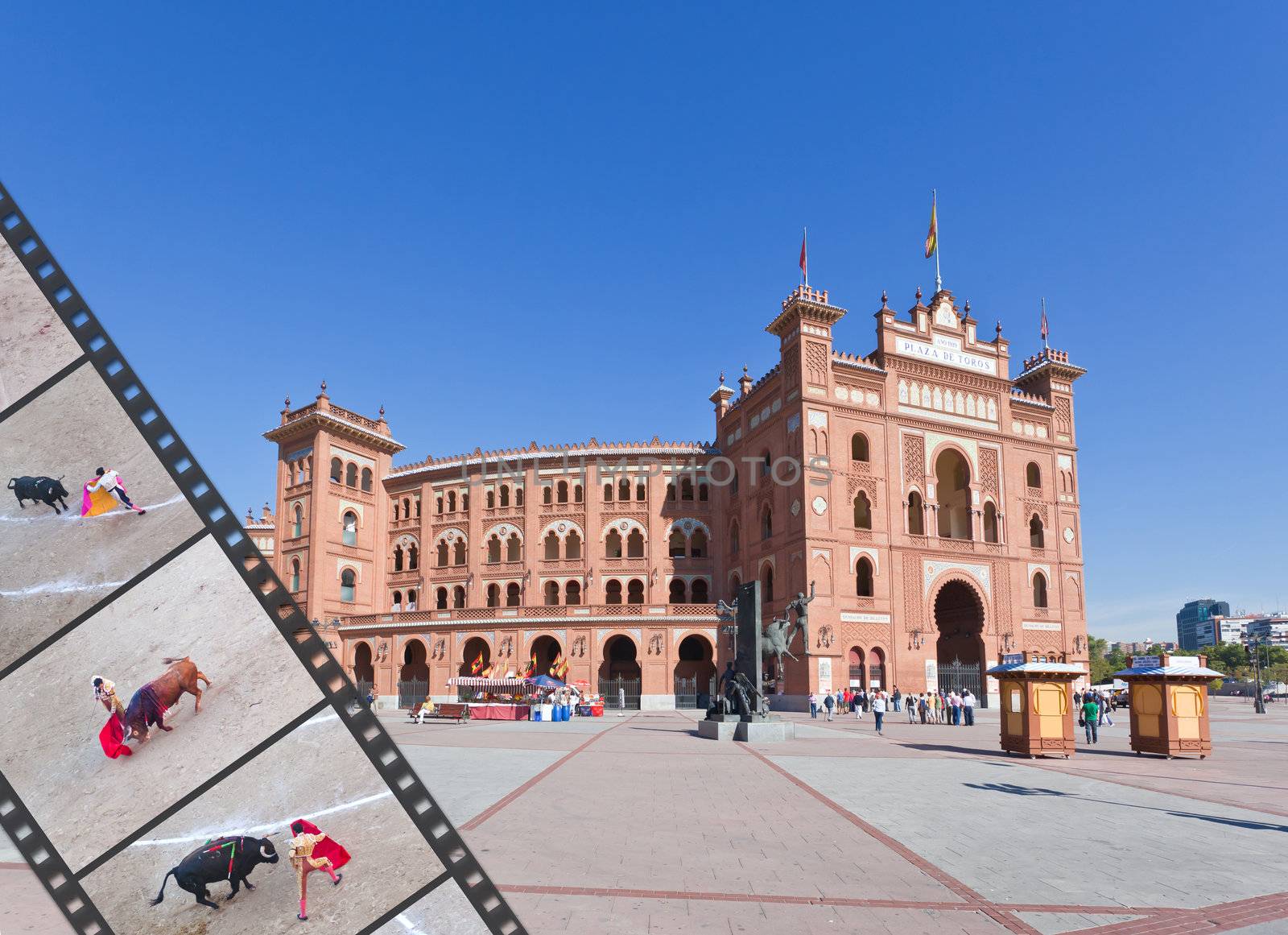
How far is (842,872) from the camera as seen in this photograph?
784 centimetres

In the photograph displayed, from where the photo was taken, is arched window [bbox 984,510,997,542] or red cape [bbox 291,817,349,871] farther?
arched window [bbox 984,510,997,542]

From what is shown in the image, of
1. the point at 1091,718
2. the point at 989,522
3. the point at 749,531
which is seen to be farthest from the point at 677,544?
the point at 1091,718

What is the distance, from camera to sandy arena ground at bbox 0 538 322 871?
2006mm

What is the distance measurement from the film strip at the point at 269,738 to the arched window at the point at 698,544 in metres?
47.0

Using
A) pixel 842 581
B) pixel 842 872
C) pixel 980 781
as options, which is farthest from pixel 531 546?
pixel 842 872

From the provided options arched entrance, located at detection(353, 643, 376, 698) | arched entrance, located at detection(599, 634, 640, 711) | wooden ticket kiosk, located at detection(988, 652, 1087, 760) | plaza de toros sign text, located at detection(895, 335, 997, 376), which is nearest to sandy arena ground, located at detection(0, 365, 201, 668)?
wooden ticket kiosk, located at detection(988, 652, 1087, 760)

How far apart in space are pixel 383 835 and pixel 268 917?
1.04 feet

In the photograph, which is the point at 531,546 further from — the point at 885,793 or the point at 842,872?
the point at 842,872

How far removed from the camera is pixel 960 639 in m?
45.2

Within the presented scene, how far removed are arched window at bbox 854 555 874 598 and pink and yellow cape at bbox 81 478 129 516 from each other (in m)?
39.8

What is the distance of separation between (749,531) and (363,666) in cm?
2383

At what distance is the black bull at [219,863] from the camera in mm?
2000

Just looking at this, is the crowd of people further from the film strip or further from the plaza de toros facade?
the film strip

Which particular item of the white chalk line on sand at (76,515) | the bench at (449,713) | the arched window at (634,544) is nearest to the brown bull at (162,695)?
Result: the white chalk line on sand at (76,515)
